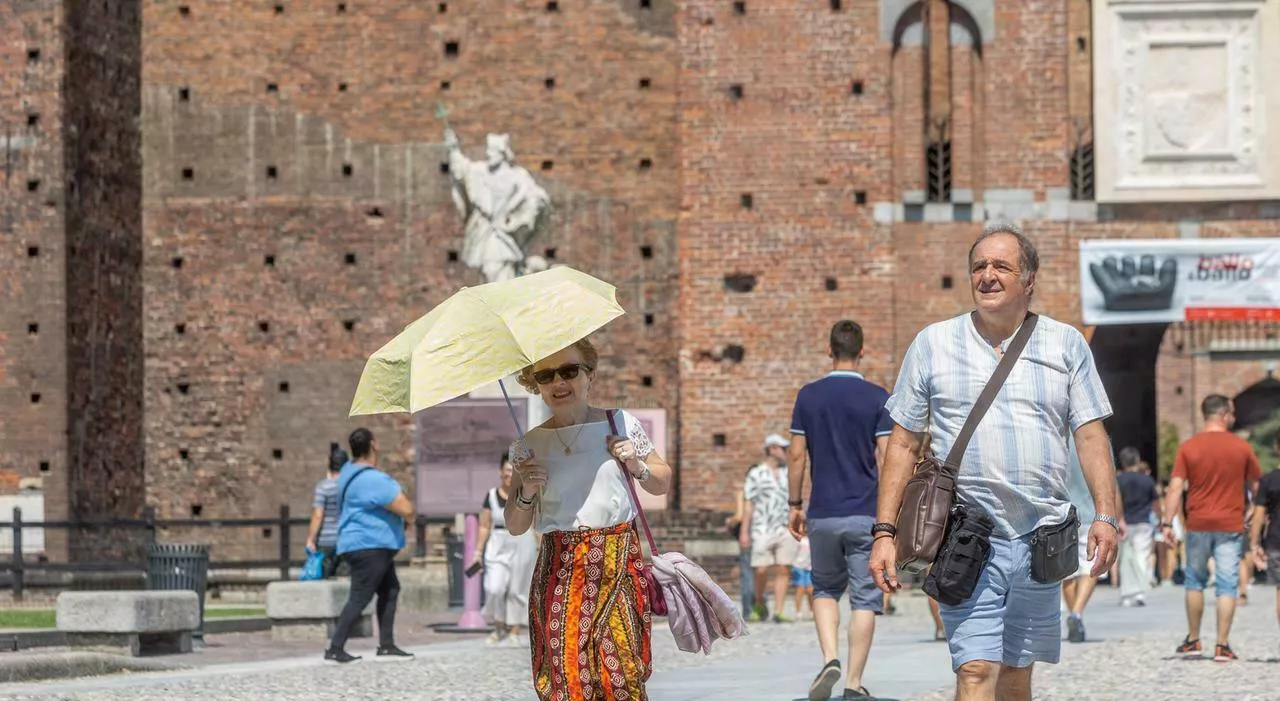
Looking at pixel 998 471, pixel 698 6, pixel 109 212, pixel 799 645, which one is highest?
pixel 698 6

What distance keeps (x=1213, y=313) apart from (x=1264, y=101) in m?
2.35

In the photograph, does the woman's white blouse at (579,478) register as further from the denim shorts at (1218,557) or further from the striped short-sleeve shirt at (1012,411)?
the denim shorts at (1218,557)

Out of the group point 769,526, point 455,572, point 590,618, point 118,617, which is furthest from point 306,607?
point 590,618

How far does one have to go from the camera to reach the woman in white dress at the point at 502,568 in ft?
42.9

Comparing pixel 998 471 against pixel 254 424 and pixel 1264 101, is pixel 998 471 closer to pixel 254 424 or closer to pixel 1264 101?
pixel 1264 101

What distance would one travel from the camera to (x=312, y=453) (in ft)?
82.1

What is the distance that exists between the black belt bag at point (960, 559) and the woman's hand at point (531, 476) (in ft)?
3.62

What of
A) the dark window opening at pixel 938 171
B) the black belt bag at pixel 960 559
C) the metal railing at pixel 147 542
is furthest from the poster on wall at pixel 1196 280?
the black belt bag at pixel 960 559

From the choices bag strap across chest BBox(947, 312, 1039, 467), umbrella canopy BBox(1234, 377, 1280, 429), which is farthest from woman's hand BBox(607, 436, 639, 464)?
umbrella canopy BBox(1234, 377, 1280, 429)

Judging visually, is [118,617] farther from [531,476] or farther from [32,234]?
[32,234]

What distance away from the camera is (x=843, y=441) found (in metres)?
8.51

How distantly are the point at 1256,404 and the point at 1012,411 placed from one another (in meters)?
39.5

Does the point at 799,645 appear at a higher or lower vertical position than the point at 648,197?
lower

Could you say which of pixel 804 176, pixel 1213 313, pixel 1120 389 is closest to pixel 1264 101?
pixel 1213 313
